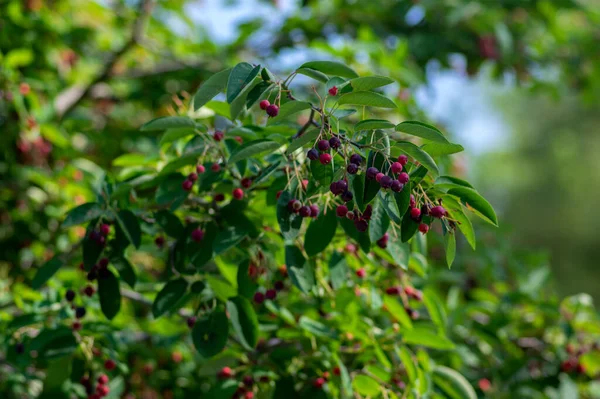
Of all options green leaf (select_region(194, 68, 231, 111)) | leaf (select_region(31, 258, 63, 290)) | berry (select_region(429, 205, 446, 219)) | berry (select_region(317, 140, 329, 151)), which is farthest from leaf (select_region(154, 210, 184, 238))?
berry (select_region(429, 205, 446, 219))

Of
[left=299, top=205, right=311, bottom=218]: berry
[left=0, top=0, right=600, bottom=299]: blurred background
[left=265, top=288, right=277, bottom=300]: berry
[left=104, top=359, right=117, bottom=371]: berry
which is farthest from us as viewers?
[left=0, top=0, right=600, bottom=299]: blurred background

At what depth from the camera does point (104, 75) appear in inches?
119

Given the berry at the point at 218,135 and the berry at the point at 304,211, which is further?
the berry at the point at 218,135

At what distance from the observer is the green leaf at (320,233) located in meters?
1.25

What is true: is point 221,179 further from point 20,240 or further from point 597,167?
point 597,167

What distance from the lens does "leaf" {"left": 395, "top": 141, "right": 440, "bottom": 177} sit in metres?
1.04

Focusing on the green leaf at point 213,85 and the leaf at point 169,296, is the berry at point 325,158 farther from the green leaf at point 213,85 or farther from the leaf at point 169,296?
the leaf at point 169,296

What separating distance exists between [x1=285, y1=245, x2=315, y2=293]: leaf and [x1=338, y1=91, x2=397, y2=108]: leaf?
1.22 ft

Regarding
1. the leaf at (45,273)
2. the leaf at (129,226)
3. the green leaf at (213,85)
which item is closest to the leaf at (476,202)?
the green leaf at (213,85)

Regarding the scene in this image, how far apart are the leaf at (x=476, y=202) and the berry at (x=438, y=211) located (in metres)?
0.05

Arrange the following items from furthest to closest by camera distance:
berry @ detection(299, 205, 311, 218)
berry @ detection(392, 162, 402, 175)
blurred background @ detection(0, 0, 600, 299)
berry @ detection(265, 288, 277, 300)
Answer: blurred background @ detection(0, 0, 600, 299), berry @ detection(265, 288, 277, 300), berry @ detection(299, 205, 311, 218), berry @ detection(392, 162, 402, 175)

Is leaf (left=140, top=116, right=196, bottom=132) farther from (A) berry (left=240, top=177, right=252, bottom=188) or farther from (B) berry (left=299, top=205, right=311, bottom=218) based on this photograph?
(B) berry (left=299, top=205, right=311, bottom=218)

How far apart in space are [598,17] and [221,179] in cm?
275

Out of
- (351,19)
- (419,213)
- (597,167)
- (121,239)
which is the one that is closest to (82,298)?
(121,239)
